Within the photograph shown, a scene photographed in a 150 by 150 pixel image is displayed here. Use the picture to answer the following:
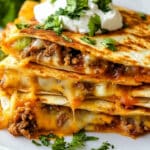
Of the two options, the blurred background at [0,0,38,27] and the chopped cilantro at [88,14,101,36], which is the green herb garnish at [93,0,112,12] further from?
the blurred background at [0,0,38,27]

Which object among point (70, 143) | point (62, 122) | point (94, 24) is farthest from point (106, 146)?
point (94, 24)

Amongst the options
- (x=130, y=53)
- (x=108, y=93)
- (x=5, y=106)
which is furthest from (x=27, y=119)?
(x=130, y=53)

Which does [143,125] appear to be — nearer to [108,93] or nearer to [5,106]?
[108,93]

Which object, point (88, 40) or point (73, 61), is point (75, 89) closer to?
point (73, 61)

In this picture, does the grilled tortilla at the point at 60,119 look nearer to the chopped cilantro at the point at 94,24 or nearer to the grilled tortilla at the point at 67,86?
the grilled tortilla at the point at 67,86

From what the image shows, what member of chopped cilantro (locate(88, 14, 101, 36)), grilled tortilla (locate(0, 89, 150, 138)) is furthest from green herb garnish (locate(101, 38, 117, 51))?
grilled tortilla (locate(0, 89, 150, 138))
